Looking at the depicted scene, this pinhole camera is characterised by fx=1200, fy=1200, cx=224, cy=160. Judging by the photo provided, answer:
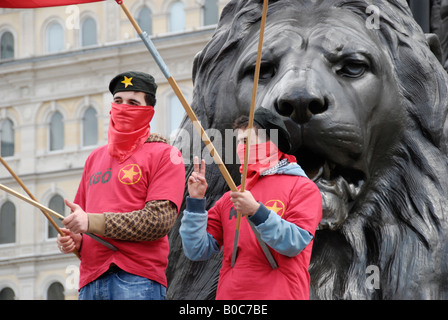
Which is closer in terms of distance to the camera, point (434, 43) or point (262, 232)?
point (262, 232)

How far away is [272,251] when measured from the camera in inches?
171

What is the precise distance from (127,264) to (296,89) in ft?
3.43

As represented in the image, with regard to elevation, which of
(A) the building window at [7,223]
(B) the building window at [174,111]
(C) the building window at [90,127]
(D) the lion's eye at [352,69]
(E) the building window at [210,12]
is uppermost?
(E) the building window at [210,12]

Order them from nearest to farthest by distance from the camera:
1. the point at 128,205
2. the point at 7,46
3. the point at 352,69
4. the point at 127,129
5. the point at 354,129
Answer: the point at 128,205
the point at 127,129
the point at 354,129
the point at 352,69
the point at 7,46

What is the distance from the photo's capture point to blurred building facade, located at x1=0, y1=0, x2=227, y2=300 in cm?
3109

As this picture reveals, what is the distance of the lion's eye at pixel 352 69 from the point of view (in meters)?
5.38

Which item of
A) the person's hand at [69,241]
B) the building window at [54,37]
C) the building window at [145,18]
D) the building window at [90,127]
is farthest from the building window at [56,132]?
the person's hand at [69,241]

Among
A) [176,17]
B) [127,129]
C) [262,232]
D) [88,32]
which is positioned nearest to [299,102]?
[127,129]

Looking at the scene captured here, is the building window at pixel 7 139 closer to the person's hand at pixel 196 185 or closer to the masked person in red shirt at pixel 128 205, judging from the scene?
the masked person in red shirt at pixel 128 205

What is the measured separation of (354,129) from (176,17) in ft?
87.5

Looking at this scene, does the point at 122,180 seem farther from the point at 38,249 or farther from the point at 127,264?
→ the point at 38,249

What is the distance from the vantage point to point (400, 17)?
18.7ft

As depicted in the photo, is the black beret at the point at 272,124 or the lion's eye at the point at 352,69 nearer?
the black beret at the point at 272,124

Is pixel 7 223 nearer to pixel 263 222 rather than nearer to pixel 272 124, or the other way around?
pixel 272 124
